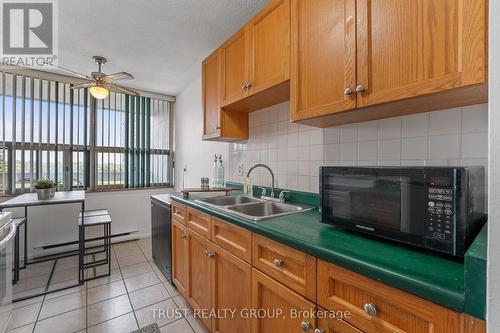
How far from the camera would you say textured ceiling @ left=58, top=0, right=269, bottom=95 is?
1.66 metres

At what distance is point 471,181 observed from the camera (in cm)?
68

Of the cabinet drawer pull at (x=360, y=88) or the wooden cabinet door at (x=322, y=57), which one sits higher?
the wooden cabinet door at (x=322, y=57)

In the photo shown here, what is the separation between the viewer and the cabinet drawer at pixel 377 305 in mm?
542

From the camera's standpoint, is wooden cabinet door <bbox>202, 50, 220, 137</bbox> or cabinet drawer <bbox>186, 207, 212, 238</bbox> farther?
wooden cabinet door <bbox>202, 50, 220, 137</bbox>

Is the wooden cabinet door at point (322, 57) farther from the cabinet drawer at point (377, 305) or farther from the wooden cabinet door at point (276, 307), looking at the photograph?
the wooden cabinet door at point (276, 307)

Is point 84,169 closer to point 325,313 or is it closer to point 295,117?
point 295,117

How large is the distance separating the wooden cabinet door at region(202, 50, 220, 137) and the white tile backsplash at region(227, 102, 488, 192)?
0.35 metres

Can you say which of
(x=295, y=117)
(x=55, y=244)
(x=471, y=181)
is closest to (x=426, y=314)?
(x=471, y=181)

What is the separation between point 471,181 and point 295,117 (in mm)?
765

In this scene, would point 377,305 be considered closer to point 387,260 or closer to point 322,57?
point 387,260

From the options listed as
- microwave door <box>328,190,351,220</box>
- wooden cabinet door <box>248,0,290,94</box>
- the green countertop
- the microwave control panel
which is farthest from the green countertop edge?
wooden cabinet door <box>248,0,290,94</box>

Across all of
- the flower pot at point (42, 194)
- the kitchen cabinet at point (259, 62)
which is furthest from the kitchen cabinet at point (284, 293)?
the flower pot at point (42, 194)

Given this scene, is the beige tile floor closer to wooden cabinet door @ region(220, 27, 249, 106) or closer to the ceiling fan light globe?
wooden cabinet door @ region(220, 27, 249, 106)

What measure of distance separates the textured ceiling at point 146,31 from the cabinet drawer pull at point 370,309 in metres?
1.91
